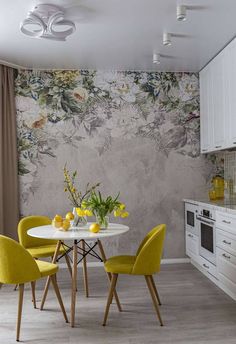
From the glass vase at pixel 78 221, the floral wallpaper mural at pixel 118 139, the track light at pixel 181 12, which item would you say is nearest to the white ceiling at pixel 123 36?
the track light at pixel 181 12

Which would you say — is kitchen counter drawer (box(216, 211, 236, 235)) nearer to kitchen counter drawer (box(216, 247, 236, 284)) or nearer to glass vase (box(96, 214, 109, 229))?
kitchen counter drawer (box(216, 247, 236, 284))

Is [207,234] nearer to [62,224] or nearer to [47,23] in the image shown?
[62,224]

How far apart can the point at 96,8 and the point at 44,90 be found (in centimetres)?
197

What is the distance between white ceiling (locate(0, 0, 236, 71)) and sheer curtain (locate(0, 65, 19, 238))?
342mm

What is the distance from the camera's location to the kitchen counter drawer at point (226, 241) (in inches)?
134

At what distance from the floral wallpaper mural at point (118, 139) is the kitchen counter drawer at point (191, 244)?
Result: 0.47ft

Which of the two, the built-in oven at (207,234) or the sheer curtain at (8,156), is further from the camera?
the sheer curtain at (8,156)

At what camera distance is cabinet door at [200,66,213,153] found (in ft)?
15.1

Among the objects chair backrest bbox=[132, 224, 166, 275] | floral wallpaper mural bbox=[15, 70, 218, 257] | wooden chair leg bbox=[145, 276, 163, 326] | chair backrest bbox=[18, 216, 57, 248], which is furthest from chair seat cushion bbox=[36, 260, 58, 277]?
floral wallpaper mural bbox=[15, 70, 218, 257]

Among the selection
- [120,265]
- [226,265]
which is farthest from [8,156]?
[226,265]

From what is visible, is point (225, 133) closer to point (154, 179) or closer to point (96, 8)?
point (154, 179)

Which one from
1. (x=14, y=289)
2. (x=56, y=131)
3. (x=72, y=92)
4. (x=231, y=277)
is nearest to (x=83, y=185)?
(x=56, y=131)

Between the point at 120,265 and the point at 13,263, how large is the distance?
851 millimetres

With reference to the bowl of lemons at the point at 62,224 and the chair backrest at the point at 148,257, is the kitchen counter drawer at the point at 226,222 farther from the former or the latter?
the bowl of lemons at the point at 62,224
